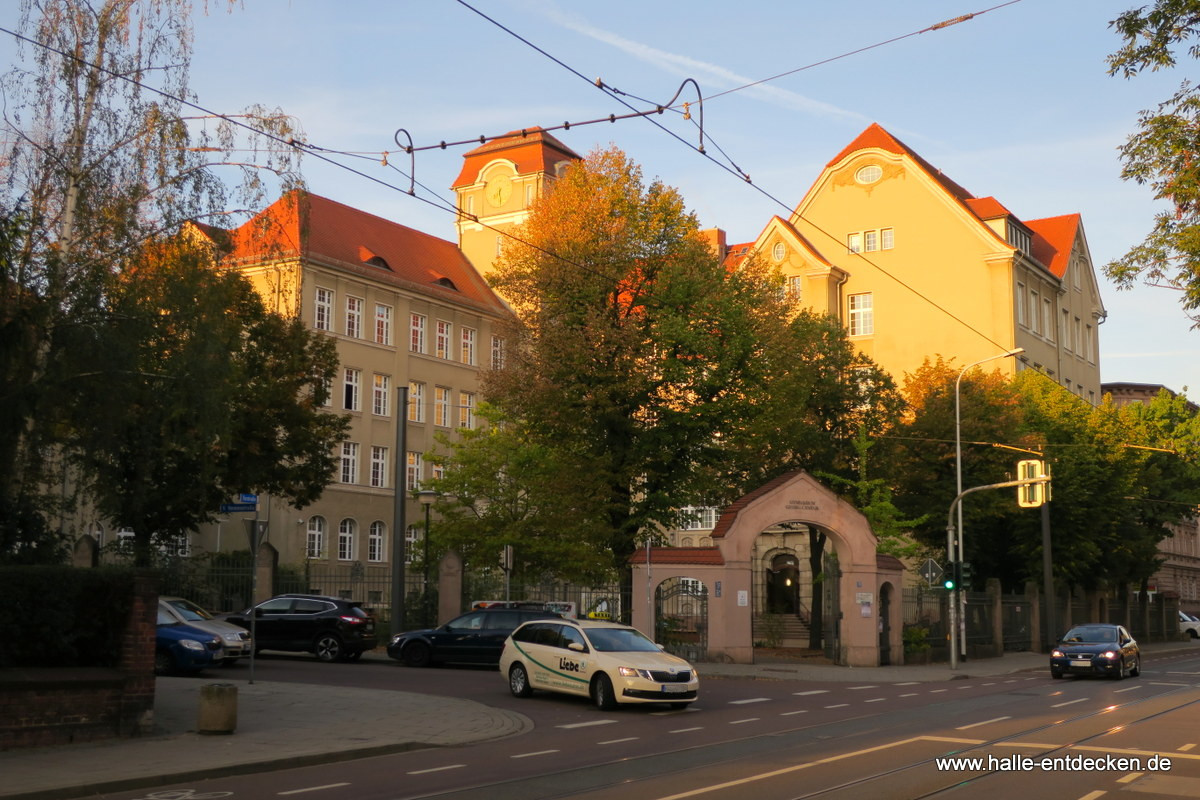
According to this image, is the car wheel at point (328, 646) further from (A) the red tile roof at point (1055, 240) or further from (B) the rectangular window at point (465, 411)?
(A) the red tile roof at point (1055, 240)

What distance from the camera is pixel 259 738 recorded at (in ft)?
50.8

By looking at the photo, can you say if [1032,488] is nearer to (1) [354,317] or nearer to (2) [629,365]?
(2) [629,365]

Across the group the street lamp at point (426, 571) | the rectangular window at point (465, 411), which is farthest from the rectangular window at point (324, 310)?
the street lamp at point (426, 571)

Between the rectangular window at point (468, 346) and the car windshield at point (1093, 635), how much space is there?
4343 cm

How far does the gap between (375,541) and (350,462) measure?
14.2 feet

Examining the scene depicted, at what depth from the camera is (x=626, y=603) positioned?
109 ft

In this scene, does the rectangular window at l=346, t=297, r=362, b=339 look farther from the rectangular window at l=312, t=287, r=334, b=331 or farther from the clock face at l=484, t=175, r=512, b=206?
the clock face at l=484, t=175, r=512, b=206

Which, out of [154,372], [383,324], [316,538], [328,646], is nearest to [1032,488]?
[328,646]

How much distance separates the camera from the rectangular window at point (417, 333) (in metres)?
65.8

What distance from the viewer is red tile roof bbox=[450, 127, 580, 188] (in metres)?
72.6

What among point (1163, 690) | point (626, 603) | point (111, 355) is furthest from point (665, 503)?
point (111, 355)

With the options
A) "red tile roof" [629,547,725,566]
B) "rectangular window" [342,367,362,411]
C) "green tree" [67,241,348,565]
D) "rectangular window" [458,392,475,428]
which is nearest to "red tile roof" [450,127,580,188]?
"rectangular window" [458,392,475,428]

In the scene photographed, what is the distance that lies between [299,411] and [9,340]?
20924 millimetres

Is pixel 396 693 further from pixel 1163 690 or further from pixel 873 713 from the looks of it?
pixel 1163 690
